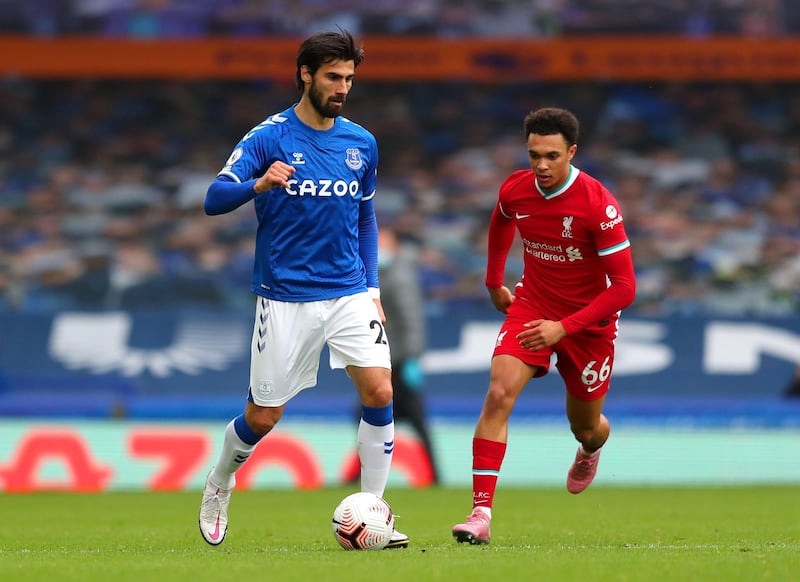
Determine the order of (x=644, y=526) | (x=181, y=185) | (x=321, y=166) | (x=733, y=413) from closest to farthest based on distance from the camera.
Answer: (x=321, y=166)
(x=644, y=526)
(x=733, y=413)
(x=181, y=185)

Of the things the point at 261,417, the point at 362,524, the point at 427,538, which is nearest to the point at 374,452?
the point at 362,524

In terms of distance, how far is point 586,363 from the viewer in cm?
808

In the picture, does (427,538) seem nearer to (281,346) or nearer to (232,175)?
(281,346)

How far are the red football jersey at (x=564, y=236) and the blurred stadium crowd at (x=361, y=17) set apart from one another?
38.2 feet

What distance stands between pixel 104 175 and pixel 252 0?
3641 millimetres

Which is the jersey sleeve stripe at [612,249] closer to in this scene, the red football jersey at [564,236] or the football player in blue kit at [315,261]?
the red football jersey at [564,236]

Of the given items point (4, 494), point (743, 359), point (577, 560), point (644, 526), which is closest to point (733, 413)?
point (743, 359)

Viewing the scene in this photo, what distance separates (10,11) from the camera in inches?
752

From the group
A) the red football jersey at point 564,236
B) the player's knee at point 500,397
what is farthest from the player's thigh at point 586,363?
the player's knee at point 500,397

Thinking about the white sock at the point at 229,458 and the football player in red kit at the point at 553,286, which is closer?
the white sock at the point at 229,458

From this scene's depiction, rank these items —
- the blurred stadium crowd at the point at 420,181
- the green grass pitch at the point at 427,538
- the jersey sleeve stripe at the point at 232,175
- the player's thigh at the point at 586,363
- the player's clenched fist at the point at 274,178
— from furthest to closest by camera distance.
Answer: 1. the blurred stadium crowd at the point at 420,181
2. the player's thigh at the point at 586,363
3. the jersey sleeve stripe at the point at 232,175
4. the player's clenched fist at the point at 274,178
5. the green grass pitch at the point at 427,538

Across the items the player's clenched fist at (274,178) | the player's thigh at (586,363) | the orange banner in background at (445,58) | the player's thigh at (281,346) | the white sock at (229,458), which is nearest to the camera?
the player's clenched fist at (274,178)

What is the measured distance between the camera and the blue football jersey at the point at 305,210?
705cm

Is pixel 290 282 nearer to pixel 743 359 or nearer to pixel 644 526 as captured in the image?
pixel 644 526
